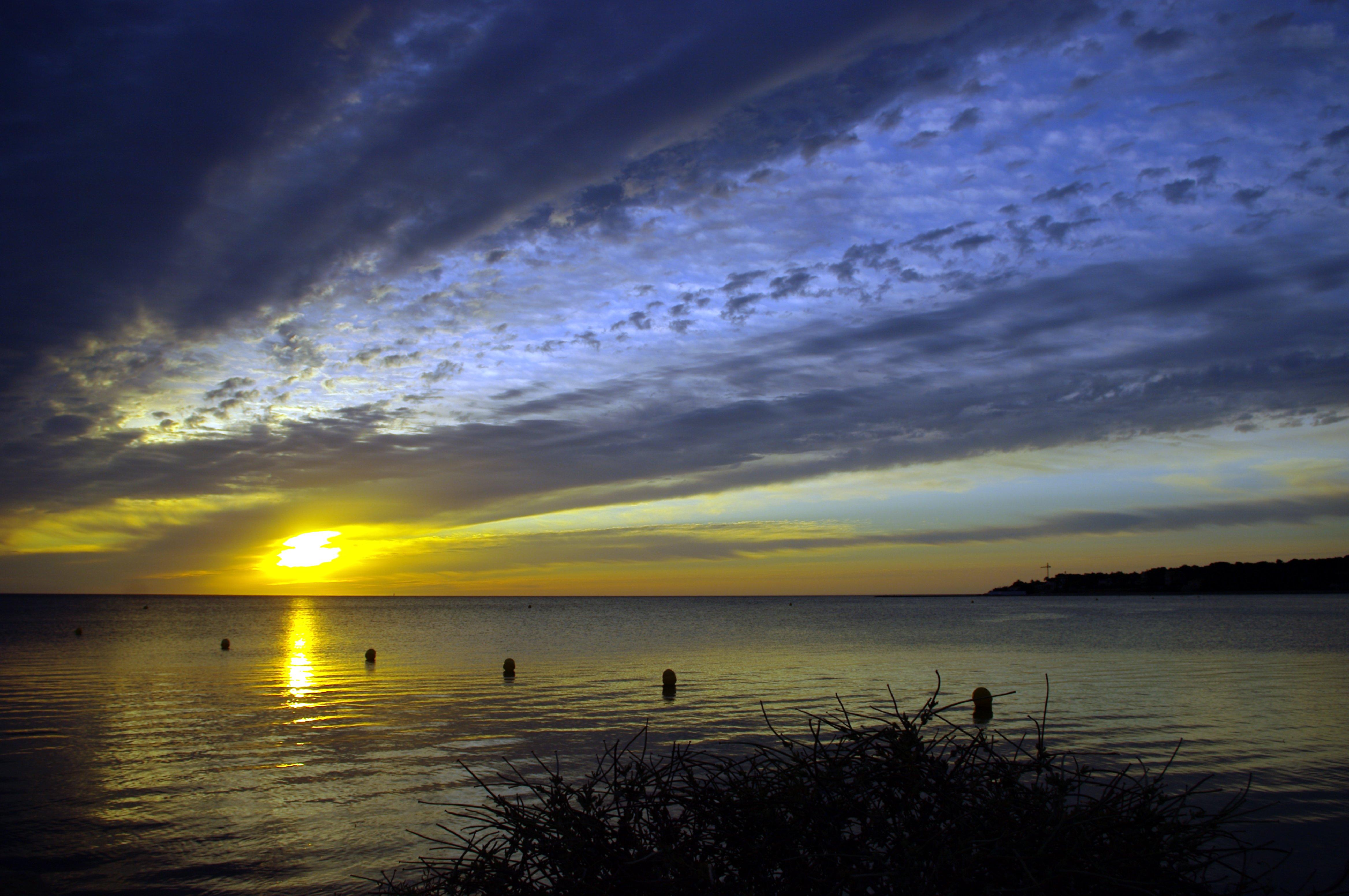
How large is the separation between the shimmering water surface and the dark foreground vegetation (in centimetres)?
546

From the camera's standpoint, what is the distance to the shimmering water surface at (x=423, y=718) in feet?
32.7

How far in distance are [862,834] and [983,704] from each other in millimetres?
12658

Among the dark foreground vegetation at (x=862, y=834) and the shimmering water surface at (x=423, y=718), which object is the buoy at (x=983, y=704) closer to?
the shimmering water surface at (x=423, y=718)

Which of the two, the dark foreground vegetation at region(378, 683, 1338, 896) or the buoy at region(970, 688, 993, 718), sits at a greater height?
the dark foreground vegetation at region(378, 683, 1338, 896)

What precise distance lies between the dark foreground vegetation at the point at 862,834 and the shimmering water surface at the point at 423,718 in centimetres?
546

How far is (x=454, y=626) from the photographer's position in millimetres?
70938

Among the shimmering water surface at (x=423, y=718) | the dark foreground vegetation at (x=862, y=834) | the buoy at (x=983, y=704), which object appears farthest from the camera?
the buoy at (x=983, y=704)

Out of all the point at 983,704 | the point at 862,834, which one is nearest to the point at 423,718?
the point at 983,704

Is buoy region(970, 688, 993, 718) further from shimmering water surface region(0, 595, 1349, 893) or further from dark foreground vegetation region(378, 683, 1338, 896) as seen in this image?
dark foreground vegetation region(378, 683, 1338, 896)

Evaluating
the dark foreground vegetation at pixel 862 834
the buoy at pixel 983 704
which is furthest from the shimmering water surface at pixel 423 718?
the dark foreground vegetation at pixel 862 834

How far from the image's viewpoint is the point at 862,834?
4.03 meters

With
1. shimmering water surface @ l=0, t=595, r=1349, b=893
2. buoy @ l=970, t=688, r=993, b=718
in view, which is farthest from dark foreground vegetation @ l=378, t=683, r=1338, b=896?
buoy @ l=970, t=688, r=993, b=718

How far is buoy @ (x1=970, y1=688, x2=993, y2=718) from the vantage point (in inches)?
532

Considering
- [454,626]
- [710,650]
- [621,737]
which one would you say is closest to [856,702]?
[621,737]
